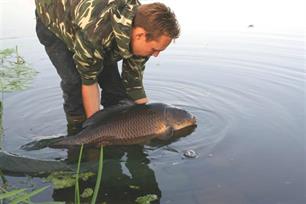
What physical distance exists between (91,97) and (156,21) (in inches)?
43.4

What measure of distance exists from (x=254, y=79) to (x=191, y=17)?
183 inches

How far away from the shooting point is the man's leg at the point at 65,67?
14.4ft

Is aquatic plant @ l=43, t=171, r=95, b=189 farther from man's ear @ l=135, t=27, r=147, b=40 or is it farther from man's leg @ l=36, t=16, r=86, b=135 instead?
man's ear @ l=135, t=27, r=147, b=40

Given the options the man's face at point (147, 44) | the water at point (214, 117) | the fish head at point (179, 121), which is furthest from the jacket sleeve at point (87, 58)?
the fish head at point (179, 121)

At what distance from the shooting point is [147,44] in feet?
11.2

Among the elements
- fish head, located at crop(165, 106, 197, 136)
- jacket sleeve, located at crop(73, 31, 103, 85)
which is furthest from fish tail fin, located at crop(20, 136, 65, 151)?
fish head, located at crop(165, 106, 197, 136)

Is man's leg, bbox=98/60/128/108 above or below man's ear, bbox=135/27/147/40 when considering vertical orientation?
below

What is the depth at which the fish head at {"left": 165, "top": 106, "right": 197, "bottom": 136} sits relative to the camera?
4.30 metres

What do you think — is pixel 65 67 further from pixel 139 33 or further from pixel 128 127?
pixel 139 33

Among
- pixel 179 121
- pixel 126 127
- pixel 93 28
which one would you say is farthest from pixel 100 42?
pixel 179 121

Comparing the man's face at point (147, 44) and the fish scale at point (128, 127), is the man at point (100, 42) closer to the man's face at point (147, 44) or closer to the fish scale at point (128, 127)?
the man's face at point (147, 44)

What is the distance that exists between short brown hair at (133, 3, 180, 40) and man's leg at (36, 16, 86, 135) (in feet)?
4.10

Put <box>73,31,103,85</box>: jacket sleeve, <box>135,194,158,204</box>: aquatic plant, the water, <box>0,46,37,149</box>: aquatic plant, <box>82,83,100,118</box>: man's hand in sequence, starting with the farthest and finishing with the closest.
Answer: <box>0,46,37,149</box>: aquatic plant → <box>82,83,100,118</box>: man's hand → <box>73,31,103,85</box>: jacket sleeve → the water → <box>135,194,158,204</box>: aquatic plant

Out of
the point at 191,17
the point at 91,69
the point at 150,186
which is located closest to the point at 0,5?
the point at 191,17
